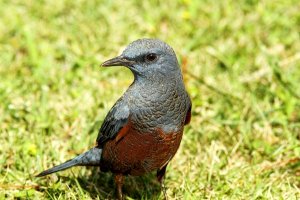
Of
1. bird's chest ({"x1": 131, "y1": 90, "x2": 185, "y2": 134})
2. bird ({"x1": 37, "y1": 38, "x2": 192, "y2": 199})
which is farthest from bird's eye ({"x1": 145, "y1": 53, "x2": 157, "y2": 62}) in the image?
bird's chest ({"x1": 131, "y1": 90, "x2": 185, "y2": 134})

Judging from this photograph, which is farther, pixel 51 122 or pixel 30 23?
pixel 30 23

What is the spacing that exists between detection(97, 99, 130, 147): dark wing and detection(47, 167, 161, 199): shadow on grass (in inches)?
21.5

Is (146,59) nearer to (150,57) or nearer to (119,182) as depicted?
(150,57)

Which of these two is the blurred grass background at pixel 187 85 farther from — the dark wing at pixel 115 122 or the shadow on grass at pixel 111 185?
the dark wing at pixel 115 122

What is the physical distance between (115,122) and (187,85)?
2.17 m

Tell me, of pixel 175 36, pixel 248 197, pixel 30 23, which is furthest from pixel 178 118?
pixel 30 23

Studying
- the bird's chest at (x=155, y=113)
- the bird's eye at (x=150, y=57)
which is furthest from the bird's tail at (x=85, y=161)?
the bird's eye at (x=150, y=57)

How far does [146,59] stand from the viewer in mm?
4664

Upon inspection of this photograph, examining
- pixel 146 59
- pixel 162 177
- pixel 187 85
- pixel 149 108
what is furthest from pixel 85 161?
pixel 187 85

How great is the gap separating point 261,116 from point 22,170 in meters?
2.50

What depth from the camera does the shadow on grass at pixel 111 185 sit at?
17.6 feet

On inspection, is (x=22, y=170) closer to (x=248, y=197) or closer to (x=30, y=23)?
(x=248, y=197)

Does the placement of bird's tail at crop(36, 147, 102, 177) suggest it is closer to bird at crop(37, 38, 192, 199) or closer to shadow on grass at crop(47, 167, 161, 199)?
shadow on grass at crop(47, 167, 161, 199)

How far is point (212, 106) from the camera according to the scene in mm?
6523
